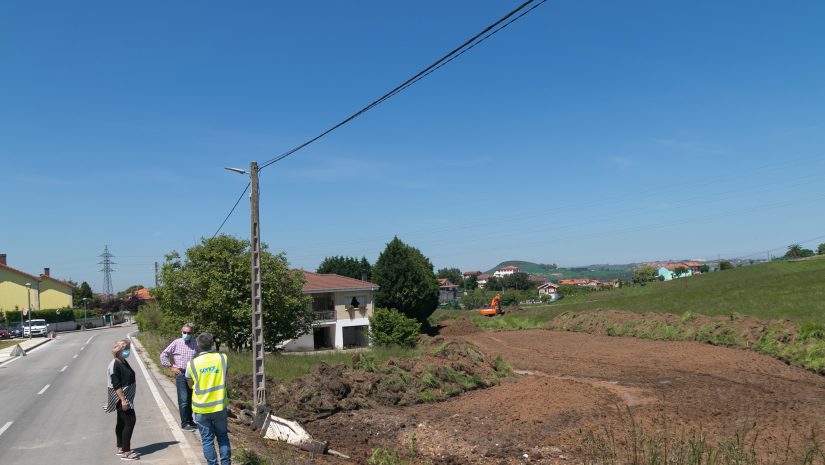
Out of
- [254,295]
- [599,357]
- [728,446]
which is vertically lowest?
[599,357]

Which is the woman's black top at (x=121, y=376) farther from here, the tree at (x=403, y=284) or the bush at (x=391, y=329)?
the tree at (x=403, y=284)

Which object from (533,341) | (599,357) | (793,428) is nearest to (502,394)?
(793,428)

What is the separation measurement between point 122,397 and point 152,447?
1220 millimetres

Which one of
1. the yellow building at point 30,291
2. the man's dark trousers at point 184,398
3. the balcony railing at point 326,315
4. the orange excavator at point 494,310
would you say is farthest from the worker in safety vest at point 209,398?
the yellow building at point 30,291

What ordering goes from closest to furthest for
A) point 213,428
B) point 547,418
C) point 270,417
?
point 213,428 → point 270,417 → point 547,418

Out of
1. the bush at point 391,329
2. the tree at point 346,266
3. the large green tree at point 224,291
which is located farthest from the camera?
the tree at point 346,266

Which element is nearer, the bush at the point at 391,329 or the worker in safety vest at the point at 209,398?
the worker in safety vest at the point at 209,398

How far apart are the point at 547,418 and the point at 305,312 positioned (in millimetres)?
16263

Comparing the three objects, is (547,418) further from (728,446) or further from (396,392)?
(728,446)

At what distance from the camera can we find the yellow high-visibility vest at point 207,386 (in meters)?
7.08

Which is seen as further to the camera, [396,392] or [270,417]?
[396,392]

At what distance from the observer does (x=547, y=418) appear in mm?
14344

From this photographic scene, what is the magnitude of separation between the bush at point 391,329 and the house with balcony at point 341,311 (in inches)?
394

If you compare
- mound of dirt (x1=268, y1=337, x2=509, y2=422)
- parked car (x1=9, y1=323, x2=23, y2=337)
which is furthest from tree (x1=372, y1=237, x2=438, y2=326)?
parked car (x1=9, y1=323, x2=23, y2=337)
